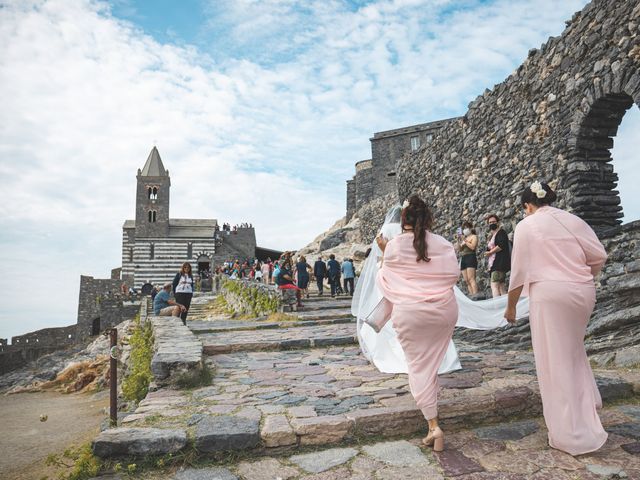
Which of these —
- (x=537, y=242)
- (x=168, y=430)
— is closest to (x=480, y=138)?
(x=537, y=242)

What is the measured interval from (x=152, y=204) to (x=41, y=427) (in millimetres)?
34875

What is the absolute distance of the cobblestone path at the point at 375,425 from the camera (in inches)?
108

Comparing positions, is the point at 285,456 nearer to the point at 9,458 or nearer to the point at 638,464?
the point at 638,464

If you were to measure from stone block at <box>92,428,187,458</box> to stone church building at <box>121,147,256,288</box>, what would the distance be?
3867 cm

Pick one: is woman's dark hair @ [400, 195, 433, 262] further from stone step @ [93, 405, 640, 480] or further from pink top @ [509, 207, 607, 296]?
stone step @ [93, 405, 640, 480]

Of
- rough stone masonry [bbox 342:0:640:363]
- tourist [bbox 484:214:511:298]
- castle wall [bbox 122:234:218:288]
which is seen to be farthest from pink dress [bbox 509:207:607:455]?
castle wall [bbox 122:234:218:288]

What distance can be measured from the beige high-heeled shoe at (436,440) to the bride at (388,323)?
1987 millimetres

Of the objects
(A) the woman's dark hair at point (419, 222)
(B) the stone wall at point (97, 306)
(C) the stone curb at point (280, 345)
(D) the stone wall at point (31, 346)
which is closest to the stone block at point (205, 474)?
(A) the woman's dark hair at point (419, 222)

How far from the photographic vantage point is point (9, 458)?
7.29m

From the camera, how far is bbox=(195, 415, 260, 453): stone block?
294cm

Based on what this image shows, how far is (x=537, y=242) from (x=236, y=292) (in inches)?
639

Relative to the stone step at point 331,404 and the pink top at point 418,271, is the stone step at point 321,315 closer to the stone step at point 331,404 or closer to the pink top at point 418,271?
the stone step at point 331,404

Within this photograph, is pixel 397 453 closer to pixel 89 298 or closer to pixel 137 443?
pixel 137 443

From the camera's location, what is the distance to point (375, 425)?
130 inches
